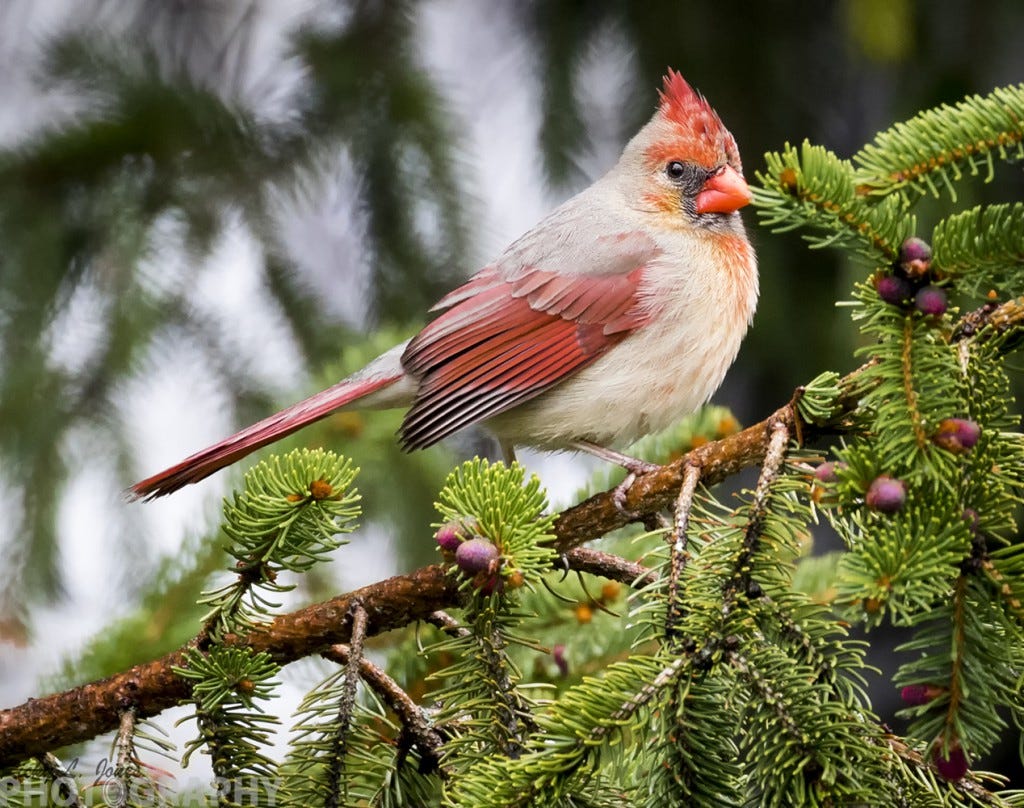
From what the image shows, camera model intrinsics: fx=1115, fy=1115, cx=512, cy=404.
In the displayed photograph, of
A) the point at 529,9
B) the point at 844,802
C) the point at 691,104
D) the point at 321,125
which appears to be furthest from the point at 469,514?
the point at 529,9

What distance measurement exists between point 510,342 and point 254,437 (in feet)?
2.71

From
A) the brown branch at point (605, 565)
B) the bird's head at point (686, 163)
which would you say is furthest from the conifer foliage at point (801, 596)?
the bird's head at point (686, 163)

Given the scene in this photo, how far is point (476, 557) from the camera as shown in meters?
1.62

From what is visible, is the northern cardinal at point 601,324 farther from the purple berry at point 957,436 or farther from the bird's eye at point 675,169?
the purple berry at point 957,436

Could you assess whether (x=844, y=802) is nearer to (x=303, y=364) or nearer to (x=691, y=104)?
(x=691, y=104)

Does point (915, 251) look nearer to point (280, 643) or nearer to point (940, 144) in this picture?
point (940, 144)

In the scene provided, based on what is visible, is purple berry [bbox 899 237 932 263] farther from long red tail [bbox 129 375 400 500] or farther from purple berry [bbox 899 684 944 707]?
long red tail [bbox 129 375 400 500]

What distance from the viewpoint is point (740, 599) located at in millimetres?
1547

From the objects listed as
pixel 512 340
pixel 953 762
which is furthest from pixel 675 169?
pixel 953 762

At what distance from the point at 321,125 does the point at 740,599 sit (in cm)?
258

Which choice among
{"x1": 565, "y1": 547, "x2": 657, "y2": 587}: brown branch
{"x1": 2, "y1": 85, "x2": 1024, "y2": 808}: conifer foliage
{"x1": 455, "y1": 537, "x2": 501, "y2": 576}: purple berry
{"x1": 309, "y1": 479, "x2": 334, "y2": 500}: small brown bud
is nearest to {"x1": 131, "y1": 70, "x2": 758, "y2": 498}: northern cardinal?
{"x1": 565, "y1": 547, "x2": 657, "y2": 587}: brown branch

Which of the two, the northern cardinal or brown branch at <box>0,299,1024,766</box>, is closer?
brown branch at <box>0,299,1024,766</box>

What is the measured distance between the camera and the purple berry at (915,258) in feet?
4.89

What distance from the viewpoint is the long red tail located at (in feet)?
7.75
